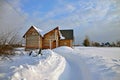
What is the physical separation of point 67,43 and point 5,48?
3518cm

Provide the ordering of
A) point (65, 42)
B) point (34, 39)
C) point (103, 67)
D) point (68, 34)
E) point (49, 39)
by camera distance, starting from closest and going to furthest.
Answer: point (103, 67) → point (34, 39) → point (49, 39) → point (65, 42) → point (68, 34)

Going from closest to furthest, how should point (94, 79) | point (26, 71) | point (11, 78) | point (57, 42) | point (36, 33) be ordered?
1. point (11, 78)
2. point (26, 71)
3. point (94, 79)
4. point (36, 33)
5. point (57, 42)

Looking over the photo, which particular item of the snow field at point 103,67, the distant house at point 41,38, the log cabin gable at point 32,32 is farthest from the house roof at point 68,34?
the snow field at point 103,67

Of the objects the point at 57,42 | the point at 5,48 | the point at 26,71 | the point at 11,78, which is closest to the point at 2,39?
the point at 5,48

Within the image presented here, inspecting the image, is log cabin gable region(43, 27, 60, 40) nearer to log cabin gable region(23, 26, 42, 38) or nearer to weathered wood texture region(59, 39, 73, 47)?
log cabin gable region(23, 26, 42, 38)

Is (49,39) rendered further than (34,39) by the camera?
Yes

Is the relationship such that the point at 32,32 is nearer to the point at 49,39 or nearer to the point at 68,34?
the point at 49,39

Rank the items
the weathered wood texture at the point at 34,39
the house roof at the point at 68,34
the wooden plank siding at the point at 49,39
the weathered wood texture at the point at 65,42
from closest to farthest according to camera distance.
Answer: the weathered wood texture at the point at 34,39 < the wooden plank siding at the point at 49,39 < the weathered wood texture at the point at 65,42 < the house roof at the point at 68,34

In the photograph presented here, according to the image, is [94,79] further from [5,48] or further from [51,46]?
[51,46]

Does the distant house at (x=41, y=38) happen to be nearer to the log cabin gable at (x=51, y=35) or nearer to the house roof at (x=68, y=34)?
the log cabin gable at (x=51, y=35)

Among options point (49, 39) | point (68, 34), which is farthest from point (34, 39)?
point (68, 34)

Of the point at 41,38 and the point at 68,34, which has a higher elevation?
the point at 68,34

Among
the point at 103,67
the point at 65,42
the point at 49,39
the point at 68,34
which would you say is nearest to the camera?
the point at 103,67

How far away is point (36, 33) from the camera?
132ft
